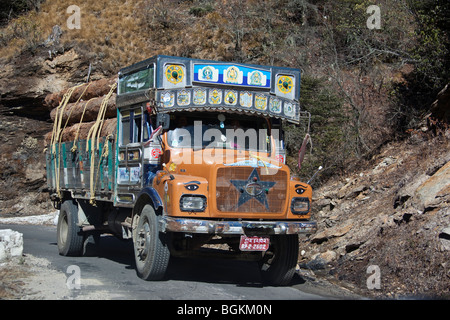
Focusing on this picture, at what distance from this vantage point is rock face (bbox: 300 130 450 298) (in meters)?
7.93

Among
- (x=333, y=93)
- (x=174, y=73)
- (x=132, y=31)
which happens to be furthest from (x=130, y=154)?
(x=132, y=31)

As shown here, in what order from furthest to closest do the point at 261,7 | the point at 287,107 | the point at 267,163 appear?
the point at 261,7, the point at 287,107, the point at 267,163

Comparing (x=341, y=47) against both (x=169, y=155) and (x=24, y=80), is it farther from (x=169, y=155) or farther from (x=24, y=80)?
(x=169, y=155)

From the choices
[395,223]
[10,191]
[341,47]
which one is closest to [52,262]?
[395,223]

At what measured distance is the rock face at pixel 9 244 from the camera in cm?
928

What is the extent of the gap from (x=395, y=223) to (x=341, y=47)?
15.7 metres

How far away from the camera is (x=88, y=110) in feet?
38.1

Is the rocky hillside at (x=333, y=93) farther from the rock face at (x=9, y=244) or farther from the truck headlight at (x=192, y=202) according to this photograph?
the rock face at (x=9, y=244)

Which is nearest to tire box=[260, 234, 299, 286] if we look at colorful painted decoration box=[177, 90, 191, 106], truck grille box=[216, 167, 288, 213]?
truck grille box=[216, 167, 288, 213]

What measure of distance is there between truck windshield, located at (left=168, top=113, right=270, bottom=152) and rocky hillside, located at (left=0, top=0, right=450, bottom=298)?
2.63 meters

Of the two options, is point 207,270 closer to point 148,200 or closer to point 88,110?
point 148,200

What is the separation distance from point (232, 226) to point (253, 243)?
1.42 ft

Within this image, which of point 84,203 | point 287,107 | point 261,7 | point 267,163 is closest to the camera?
point 267,163
